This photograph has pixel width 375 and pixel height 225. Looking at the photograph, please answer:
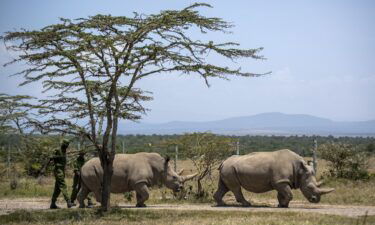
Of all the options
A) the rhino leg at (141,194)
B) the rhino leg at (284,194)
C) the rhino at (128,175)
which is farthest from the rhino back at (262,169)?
the rhino leg at (141,194)

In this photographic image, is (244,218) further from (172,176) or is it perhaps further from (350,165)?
(350,165)

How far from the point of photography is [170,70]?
1638cm

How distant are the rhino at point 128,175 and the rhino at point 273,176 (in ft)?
7.41

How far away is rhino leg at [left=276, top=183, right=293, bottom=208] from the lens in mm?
19703

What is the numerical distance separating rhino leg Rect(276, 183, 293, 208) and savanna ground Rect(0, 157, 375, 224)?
0.25 metres

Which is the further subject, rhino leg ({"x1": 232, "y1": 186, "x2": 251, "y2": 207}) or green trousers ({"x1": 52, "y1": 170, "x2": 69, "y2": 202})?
rhino leg ({"x1": 232, "y1": 186, "x2": 251, "y2": 207})

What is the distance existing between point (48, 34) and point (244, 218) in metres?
6.75

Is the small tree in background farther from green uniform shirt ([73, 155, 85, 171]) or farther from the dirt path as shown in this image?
green uniform shirt ([73, 155, 85, 171])

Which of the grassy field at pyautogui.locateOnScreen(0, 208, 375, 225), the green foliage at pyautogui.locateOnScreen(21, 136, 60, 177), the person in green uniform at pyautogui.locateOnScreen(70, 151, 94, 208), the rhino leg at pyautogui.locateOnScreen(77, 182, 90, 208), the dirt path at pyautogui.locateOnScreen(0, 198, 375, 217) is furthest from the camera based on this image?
the green foliage at pyautogui.locateOnScreen(21, 136, 60, 177)

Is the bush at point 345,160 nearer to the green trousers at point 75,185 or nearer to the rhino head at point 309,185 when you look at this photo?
the rhino head at point 309,185

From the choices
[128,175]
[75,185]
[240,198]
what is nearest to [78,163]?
[75,185]

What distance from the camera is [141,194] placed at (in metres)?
20.1

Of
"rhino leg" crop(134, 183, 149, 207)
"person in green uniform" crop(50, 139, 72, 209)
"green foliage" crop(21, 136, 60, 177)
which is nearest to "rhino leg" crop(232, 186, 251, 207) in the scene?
"rhino leg" crop(134, 183, 149, 207)

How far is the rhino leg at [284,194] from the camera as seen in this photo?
19703 mm
